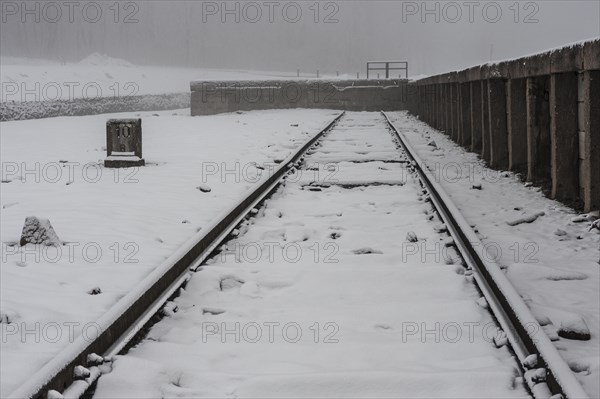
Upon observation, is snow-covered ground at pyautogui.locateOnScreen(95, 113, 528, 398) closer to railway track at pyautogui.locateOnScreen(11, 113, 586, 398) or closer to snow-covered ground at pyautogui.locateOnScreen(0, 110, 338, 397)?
railway track at pyautogui.locateOnScreen(11, 113, 586, 398)

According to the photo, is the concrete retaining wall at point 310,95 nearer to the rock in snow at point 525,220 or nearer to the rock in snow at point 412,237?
the rock in snow at point 525,220

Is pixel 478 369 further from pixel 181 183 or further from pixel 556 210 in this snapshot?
pixel 181 183

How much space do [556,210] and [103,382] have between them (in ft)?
16.0

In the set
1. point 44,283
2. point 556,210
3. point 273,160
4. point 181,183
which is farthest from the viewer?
point 273,160

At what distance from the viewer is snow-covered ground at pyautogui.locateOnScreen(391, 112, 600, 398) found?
133 inches

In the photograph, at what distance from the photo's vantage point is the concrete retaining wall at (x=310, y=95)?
33844mm

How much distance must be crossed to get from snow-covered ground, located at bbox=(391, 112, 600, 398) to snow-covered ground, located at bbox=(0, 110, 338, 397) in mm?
2100

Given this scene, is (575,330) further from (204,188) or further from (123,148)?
(123,148)

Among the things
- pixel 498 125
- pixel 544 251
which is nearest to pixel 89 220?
pixel 544 251

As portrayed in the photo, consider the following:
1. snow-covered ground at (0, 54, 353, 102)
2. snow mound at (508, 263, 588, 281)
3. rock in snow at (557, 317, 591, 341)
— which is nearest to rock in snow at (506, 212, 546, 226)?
snow mound at (508, 263, 588, 281)

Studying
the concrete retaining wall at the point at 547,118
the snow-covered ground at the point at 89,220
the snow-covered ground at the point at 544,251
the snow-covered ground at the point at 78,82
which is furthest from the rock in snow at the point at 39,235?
the snow-covered ground at the point at 78,82

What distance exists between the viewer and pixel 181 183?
8.91m

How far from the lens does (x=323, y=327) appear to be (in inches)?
140

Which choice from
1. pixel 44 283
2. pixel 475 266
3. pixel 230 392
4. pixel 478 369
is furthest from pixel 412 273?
pixel 44 283
